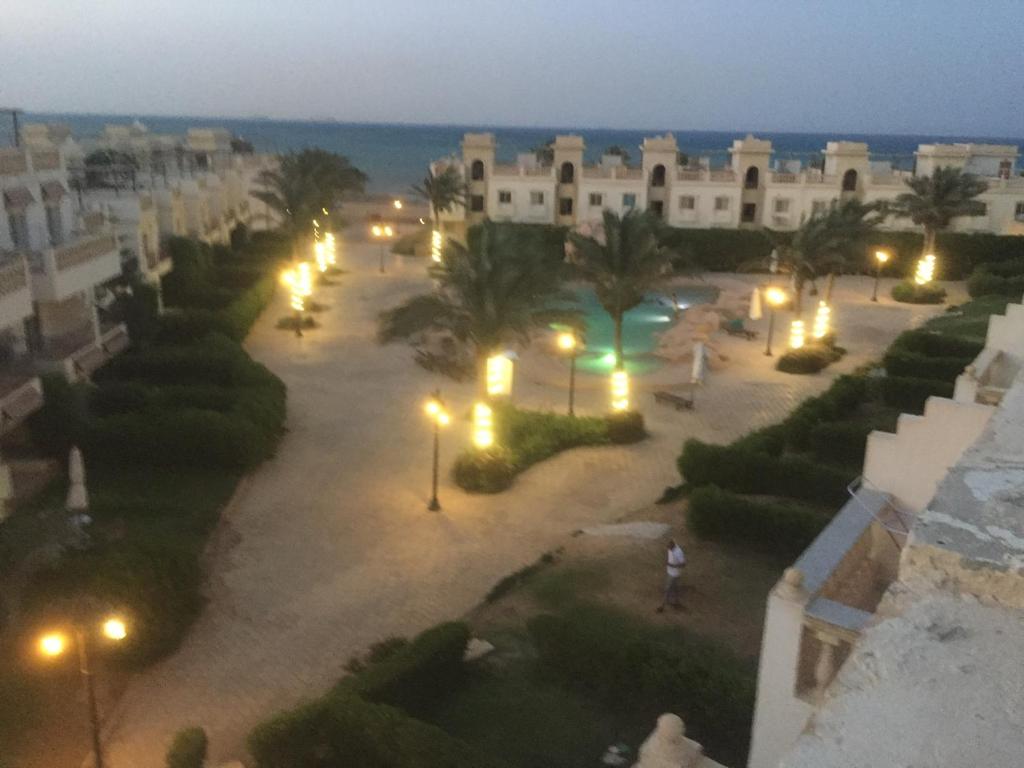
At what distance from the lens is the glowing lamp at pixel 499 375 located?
71.1 feet

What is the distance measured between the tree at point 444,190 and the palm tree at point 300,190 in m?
5.58

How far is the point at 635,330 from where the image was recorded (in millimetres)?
37781

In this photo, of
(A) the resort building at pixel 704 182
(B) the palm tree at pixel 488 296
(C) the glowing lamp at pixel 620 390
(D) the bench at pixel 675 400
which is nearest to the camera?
(B) the palm tree at pixel 488 296

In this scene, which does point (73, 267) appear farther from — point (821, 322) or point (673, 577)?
point (821, 322)

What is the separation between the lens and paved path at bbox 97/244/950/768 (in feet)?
41.3

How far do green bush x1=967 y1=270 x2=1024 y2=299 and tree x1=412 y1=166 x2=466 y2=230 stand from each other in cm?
2932

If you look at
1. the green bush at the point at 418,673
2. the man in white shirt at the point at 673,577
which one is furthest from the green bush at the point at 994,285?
the green bush at the point at 418,673

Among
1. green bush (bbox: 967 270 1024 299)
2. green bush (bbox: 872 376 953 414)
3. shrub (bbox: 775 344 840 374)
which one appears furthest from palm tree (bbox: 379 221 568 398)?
green bush (bbox: 967 270 1024 299)

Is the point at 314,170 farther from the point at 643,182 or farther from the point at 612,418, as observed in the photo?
the point at 612,418

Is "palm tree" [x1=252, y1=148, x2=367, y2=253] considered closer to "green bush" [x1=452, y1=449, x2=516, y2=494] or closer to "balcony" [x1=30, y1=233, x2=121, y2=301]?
"balcony" [x1=30, y1=233, x2=121, y2=301]

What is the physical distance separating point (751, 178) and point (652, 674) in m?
48.2

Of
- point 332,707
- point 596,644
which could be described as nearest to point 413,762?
point 332,707

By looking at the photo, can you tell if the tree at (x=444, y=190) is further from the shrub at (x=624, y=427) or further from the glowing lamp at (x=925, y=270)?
the shrub at (x=624, y=427)

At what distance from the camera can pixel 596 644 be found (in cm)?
1115
